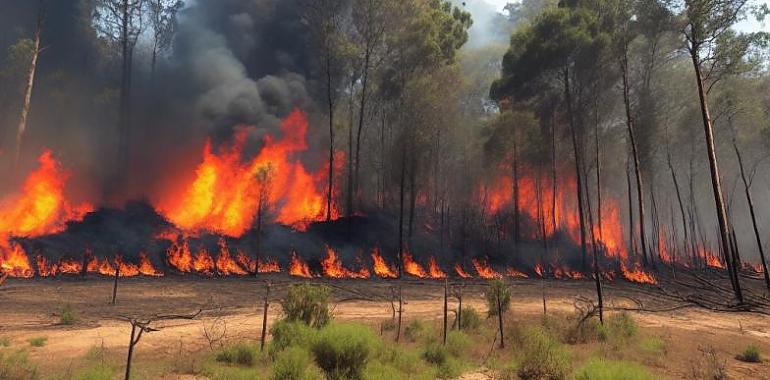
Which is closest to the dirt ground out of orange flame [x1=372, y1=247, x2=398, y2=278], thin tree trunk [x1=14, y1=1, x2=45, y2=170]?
orange flame [x1=372, y1=247, x2=398, y2=278]

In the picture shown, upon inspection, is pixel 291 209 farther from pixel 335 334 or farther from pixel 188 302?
pixel 335 334

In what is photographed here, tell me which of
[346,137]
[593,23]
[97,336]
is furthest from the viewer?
[346,137]

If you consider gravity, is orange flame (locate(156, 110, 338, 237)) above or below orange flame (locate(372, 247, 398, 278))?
above

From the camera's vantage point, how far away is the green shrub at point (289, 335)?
9.63 metres

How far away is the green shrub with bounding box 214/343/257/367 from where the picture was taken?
369 inches

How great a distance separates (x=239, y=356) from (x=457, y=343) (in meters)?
5.54

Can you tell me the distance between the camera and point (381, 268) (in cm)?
2988

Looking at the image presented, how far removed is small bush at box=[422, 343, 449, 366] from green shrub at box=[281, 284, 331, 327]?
2816 mm

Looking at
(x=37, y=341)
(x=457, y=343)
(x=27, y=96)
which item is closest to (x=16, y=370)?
(x=37, y=341)

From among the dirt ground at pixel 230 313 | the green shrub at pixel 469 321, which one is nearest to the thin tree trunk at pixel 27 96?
Result: the dirt ground at pixel 230 313

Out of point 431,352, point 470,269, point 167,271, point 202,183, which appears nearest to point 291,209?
point 202,183

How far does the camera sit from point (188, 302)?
1759 centimetres

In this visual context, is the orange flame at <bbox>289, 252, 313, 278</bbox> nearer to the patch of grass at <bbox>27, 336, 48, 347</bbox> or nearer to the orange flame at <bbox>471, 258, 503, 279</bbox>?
the orange flame at <bbox>471, 258, 503, 279</bbox>

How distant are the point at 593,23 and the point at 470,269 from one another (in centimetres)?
1995
